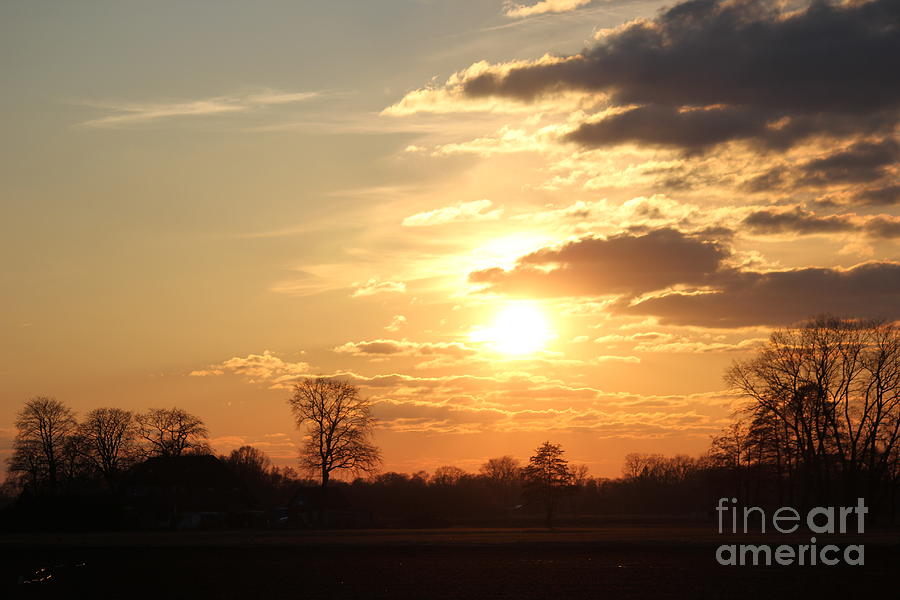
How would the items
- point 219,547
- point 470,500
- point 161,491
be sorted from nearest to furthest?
point 219,547 < point 161,491 < point 470,500

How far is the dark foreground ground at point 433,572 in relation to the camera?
34.7 metres

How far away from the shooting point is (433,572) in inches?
1661

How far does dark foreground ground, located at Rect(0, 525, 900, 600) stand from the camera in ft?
114

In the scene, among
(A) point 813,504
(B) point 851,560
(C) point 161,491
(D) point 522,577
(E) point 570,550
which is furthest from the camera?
(C) point 161,491

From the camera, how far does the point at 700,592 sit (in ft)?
111

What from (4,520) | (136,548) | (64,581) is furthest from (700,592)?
(4,520)

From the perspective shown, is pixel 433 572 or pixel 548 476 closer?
pixel 433 572

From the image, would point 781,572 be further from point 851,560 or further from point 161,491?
point 161,491

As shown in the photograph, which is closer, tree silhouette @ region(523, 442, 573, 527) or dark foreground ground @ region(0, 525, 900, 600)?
dark foreground ground @ region(0, 525, 900, 600)

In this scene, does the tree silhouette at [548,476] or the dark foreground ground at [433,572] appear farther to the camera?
the tree silhouette at [548,476]

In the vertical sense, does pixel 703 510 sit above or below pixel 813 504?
below

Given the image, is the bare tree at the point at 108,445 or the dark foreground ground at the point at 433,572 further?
the bare tree at the point at 108,445

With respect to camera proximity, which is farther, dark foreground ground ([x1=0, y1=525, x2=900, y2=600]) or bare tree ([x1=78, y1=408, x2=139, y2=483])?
bare tree ([x1=78, y1=408, x2=139, y2=483])

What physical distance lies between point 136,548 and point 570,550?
1109 inches
